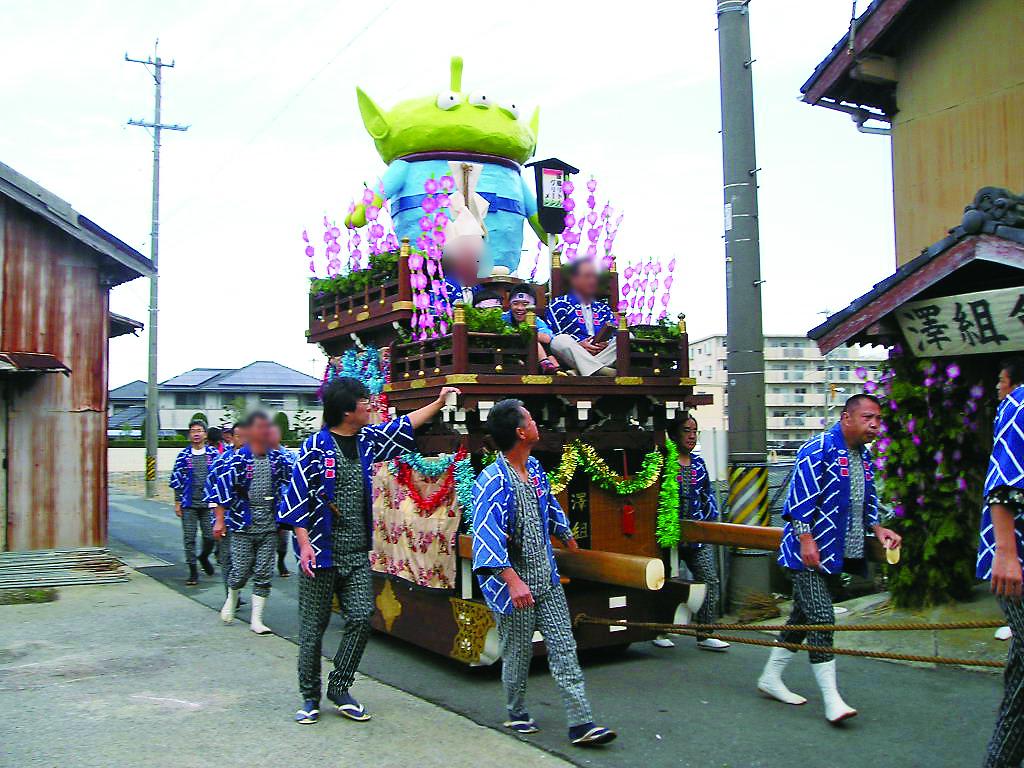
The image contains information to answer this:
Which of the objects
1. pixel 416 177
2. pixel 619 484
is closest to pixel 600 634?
pixel 619 484

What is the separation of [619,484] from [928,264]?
9.03ft

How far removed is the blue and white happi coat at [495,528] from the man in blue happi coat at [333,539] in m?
0.88

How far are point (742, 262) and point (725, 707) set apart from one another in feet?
13.7

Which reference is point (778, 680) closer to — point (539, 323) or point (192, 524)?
point (539, 323)

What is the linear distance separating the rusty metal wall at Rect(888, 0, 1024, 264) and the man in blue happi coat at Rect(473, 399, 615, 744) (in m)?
6.90

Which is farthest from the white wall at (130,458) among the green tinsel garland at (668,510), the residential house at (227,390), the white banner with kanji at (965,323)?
the white banner with kanji at (965,323)

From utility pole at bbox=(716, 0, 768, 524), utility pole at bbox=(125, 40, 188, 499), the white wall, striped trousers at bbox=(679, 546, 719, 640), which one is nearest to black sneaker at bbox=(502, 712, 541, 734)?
striped trousers at bbox=(679, 546, 719, 640)

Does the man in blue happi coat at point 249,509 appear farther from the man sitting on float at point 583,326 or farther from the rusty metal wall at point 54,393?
the rusty metal wall at point 54,393

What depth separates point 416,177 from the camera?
9.20 metres

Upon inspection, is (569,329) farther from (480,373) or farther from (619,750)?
(619,750)

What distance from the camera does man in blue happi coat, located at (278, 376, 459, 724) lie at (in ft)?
18.6

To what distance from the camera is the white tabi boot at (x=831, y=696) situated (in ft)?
18.0

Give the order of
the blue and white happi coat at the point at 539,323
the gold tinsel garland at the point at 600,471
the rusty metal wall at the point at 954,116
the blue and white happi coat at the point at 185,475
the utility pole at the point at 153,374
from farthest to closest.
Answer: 1. the utility pole at the point at 153,374
2. the blue and white happi coat at the point at 185,475
3. the rusty metal wall at the point at 954,116
4. the blue and white happi coat at the point at 539,323
5. the gold tinsel garland at the point at 600,471

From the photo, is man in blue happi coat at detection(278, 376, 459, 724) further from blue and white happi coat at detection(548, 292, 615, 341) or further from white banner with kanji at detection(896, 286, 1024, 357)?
white banner with kanji at detection(896, 286, 1024, 357)
